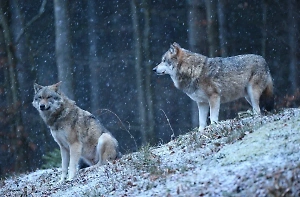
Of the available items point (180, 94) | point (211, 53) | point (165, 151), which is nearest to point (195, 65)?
point (165, 151)

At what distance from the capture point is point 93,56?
26.7m

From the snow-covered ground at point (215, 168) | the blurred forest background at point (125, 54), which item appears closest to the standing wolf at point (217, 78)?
the snow-covered ground at point (215, 168)

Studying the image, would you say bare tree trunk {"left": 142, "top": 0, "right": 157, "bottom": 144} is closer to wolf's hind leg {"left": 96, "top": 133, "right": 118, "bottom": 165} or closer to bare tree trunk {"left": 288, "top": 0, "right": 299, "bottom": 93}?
bare tree trunk {"left": 288, "top": 0, "right": 299, "bottom": 93}

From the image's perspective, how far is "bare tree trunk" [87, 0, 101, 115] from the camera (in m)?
26.2

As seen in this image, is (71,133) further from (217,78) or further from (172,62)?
(217,78)

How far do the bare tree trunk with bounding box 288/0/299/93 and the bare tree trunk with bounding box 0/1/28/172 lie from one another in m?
9.45

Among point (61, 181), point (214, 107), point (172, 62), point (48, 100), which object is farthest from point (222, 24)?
point (61, 181)

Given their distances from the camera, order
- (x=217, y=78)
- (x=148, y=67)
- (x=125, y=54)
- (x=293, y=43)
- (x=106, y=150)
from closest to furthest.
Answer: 1. (x=106, y=150)
2. (x=217, y=78)
3. (x=148, y=67)
4. (x=293, y=43)
5. (x=125, y=54)

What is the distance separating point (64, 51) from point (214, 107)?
6.61 metres

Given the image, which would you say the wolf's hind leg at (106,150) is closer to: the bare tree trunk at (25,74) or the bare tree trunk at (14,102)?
the bare tree trunk at (14,102)

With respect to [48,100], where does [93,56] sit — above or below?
above

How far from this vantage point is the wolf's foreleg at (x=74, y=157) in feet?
34.9

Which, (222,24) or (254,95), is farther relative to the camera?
(222,24)

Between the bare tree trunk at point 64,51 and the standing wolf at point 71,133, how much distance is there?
5.41 metres
